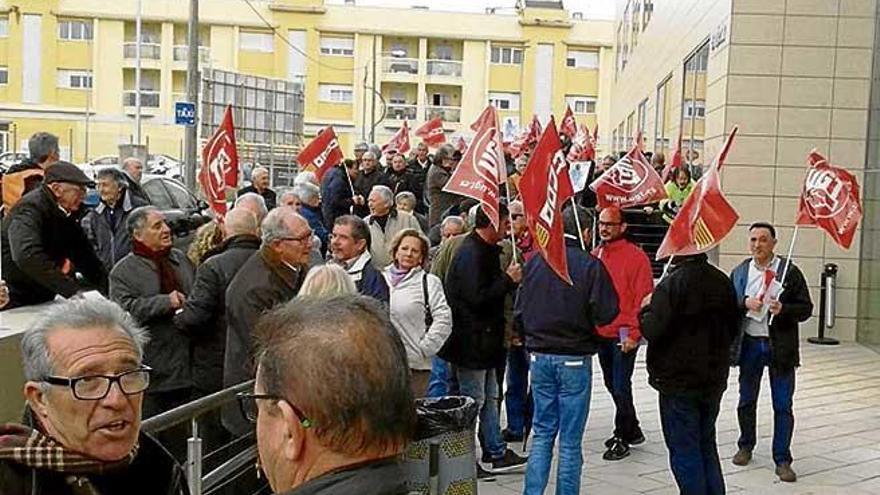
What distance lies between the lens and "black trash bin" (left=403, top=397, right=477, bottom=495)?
14.4 ft

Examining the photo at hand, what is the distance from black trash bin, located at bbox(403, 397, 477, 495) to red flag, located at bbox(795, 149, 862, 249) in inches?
217

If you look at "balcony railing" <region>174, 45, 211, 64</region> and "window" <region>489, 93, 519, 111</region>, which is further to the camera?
"window" <region>489, 93, 519, 111</region>

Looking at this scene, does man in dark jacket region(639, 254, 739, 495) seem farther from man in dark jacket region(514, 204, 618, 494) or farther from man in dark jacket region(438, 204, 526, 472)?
man in dark jacket region(438, 204, 526, 472)

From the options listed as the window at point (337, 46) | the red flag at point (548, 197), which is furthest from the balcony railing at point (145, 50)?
the red flag at point (548, 197)

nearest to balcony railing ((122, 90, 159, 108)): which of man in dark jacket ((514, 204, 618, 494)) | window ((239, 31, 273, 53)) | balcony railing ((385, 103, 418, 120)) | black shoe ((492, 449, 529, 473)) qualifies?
window ((239, 31, 273, 53))

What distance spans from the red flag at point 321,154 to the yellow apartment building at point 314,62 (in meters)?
44.0

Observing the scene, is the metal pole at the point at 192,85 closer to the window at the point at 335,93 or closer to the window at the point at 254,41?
the window at the point at 254,41

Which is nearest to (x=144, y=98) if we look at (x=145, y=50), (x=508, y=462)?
(x=145, y=50)

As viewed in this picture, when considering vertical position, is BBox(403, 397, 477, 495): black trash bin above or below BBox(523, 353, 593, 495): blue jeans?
above

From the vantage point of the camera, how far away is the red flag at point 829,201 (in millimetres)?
9266

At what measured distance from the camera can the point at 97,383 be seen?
307 cm

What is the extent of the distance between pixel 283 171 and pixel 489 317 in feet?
102

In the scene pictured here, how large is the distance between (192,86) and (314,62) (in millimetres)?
46057

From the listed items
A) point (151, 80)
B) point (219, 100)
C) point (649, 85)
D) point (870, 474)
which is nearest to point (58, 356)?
point (870, 474)
